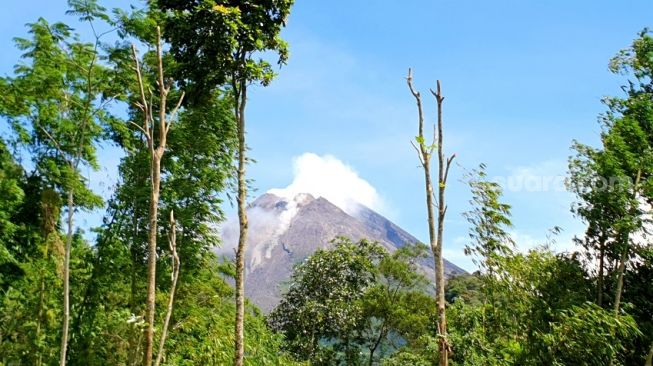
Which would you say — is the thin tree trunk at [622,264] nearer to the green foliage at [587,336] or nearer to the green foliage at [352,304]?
the green foliage at [587,336]

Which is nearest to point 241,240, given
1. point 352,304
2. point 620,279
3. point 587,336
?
point 587,336

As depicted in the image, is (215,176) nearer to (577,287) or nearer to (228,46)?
(228,46)

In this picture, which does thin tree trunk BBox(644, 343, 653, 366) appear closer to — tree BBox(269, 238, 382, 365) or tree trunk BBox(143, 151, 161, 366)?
tree trunk BBox(143, 151, 161, 366)

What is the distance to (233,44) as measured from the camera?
10711mm

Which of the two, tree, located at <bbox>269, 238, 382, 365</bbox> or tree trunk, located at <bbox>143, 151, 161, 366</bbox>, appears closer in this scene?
tree trunk, located at <bbox>143, 151, 161, 366</bbox>

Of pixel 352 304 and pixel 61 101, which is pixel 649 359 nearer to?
pixel 61 101

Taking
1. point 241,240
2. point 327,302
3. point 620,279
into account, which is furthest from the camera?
point 327,302

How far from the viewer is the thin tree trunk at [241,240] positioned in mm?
10016

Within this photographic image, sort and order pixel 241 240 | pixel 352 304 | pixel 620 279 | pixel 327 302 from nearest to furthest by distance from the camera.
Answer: pixel 241 240, pixel 620 279, pixel 327 302, pixel 352 304

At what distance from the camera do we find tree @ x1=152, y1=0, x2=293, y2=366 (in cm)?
1055

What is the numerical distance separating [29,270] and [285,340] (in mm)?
18746

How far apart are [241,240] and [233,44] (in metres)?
3.90

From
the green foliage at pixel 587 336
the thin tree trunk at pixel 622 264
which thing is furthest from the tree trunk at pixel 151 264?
the thin tree trunk at pixel 622 264

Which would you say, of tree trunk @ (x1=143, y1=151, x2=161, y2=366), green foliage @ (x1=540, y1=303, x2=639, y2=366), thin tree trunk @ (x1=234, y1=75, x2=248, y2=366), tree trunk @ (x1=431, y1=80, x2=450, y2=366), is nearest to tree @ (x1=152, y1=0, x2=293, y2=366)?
thin tree trunk @ (x1=234, y1=75, x2=248, y2=366)
